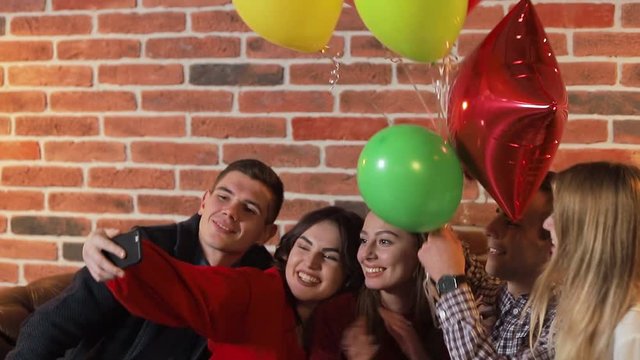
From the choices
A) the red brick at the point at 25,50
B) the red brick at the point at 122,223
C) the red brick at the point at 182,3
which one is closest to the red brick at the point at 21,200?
the red brick at the point at 122,223

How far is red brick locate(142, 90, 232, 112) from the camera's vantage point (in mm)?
2336

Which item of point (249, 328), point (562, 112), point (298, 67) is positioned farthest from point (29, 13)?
point (562, 112)

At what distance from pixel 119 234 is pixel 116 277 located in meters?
0.11

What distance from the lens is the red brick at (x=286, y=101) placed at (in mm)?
2264

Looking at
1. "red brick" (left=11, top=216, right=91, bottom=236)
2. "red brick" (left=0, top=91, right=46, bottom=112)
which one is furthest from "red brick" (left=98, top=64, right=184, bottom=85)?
"red brick" (left=11, top=216, right=91, bottom=236)

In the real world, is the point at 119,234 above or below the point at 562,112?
below

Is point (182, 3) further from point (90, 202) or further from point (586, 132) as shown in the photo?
point (586, 132)

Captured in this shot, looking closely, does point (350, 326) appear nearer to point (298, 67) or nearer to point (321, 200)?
point (321, 200)

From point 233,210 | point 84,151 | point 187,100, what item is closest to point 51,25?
point 84,151

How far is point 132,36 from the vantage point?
2385 millimetres

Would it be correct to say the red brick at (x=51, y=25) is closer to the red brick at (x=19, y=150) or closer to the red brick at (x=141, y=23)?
the red brick at (x=141, y=23)

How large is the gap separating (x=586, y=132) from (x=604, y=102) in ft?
0.30

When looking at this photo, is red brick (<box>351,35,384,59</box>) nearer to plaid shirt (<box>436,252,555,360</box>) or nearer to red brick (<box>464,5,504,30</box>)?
red brick (<box>464,5,504,30</box>)

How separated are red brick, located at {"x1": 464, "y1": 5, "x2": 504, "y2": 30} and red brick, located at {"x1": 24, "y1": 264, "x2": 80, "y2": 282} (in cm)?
143
